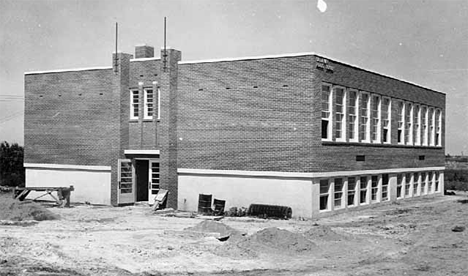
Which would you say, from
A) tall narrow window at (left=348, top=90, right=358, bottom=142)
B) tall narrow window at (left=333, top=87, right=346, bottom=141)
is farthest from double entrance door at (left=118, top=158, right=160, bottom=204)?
tall narrow window at (left=348, top=90, right=358, bottom=142)

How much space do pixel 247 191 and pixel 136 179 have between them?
7.34 meters

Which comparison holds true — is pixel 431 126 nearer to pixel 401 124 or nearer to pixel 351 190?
pixel 401 124

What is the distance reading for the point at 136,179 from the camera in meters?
32.1

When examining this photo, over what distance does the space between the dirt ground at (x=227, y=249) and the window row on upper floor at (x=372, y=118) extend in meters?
5.70

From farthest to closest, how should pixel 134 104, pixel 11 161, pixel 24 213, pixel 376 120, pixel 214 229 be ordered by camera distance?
pixel 11 161 → pixel 376 120 → pixel 134 104 → pixel 24 213 → pixel 214 229

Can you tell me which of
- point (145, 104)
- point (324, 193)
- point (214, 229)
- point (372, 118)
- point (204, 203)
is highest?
point (145, 104)

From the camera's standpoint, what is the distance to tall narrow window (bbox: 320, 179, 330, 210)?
27.4m

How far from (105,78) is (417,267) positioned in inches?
836

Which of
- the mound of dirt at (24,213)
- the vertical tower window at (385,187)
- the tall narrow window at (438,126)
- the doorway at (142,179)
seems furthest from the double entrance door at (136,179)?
the tall narrow window at (438,126)

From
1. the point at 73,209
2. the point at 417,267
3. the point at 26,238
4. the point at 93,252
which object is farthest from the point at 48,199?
the point at 417,267

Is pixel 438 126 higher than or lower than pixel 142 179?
higher

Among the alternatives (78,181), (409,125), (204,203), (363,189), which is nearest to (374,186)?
(363,189)

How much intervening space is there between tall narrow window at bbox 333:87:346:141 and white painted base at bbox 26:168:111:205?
39.2 feet

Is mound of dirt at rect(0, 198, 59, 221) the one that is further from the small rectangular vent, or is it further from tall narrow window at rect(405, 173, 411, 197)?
tall narrow window at rect(405, 173, 411, 197)
